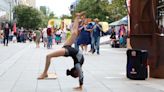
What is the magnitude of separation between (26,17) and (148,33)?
77572 millimetres

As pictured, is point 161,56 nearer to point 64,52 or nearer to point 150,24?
point 150,24

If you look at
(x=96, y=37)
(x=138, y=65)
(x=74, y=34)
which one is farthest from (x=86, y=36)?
(x=74, y=34)

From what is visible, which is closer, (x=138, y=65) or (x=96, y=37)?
(x=138, y=65)

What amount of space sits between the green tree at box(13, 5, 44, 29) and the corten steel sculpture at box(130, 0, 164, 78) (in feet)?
251

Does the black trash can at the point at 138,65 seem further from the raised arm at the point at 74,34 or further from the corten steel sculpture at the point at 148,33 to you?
the raised arm at the point at 74,34

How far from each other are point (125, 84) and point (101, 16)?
252ft

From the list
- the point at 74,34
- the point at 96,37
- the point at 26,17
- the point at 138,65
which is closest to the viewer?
the point at 74,34

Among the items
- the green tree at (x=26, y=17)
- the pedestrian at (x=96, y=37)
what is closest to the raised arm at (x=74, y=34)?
the pedestrian at (x=96, y=37)

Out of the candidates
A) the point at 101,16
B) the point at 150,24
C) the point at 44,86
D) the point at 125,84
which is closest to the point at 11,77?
the point at 44,86

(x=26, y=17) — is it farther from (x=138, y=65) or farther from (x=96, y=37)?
(x=138, y=65)

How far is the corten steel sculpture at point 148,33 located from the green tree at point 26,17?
76.4 meters

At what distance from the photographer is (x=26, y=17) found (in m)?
90.1

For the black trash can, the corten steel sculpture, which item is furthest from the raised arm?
the corten steel sculpture

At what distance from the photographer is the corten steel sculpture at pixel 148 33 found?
13.2 meters
